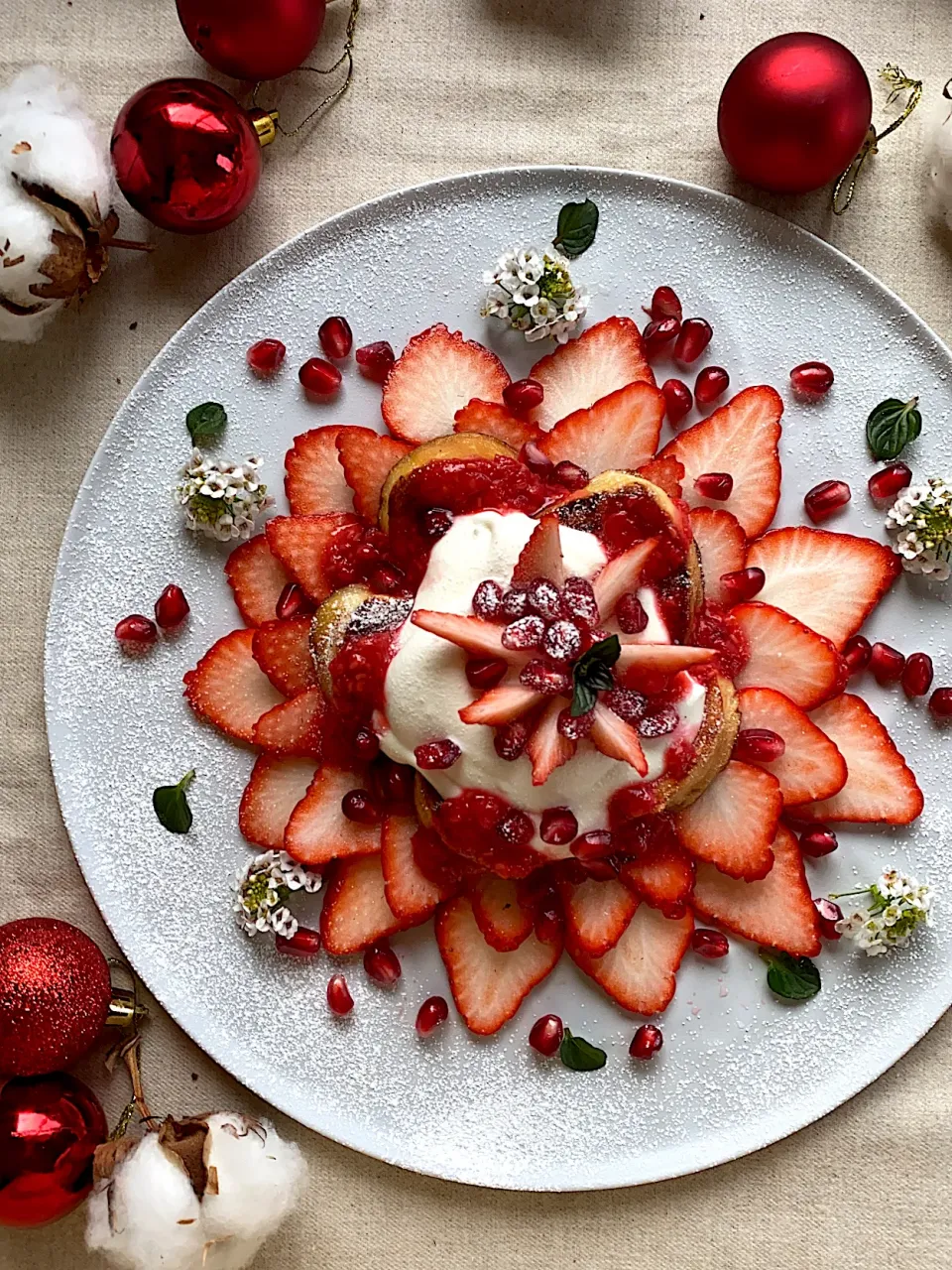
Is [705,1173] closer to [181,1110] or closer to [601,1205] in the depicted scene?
[601,1205]

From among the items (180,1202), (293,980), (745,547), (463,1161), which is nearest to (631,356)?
(745,547)

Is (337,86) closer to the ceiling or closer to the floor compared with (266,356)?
closer to the ceiling

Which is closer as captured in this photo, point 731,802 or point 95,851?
point 731,802

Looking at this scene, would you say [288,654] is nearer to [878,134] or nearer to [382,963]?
[382,963]

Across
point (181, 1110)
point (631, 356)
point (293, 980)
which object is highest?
point (631, 356)

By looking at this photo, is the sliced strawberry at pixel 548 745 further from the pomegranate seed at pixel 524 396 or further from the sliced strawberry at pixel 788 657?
the pomegranate seed at pixel 524 396

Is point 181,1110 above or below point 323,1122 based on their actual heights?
below

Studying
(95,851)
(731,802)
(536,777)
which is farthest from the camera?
(95,851)

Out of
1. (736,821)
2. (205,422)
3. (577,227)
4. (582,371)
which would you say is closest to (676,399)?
(582,371)

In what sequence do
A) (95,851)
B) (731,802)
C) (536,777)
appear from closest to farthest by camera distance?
(536,777) → (731,802) → (95,851)
